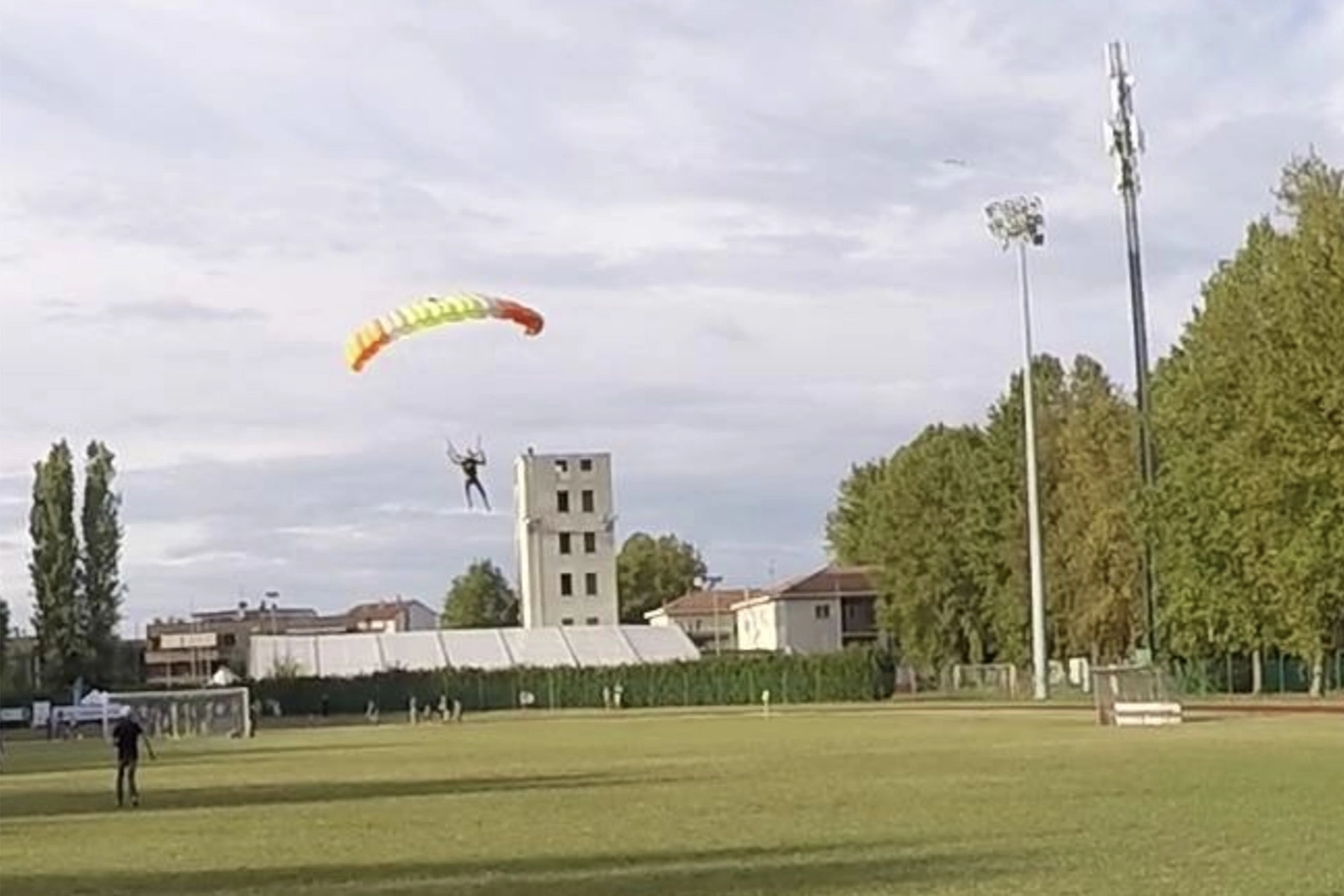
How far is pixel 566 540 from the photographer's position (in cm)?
16738

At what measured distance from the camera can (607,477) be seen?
551 feet

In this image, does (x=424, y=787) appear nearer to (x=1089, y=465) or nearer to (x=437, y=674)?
(x=1089, y=465)

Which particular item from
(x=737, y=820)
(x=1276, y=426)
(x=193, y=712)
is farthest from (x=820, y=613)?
(x=737, y=820)

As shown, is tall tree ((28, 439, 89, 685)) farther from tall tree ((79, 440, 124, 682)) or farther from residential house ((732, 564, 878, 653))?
residential house ((732, 564, 878, 653))

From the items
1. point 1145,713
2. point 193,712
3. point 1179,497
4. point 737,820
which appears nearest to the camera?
point 737,820

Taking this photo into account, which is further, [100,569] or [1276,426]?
[100,569]

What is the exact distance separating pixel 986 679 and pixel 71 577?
165ft

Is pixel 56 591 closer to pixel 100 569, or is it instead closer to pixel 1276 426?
pixel 100 569

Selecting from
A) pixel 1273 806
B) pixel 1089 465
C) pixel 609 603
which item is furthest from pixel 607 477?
pixel 1273 806

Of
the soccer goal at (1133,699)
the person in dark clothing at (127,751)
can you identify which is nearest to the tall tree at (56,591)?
the soccer goal at (1133,699)

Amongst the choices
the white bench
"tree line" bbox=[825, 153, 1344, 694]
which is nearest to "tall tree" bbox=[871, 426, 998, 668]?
"tree line" bbox=[825, 153, 1344, 694]

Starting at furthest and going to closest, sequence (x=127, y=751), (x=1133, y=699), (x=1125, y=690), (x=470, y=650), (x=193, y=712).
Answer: (x=470, y=650) → (x=193, y=712) → (x=1125, y=690) → (x=1133, y=699) → (x=127, y=751)

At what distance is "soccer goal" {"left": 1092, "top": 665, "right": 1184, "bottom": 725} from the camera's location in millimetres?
67000

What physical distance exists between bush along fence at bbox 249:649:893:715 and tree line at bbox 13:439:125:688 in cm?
1074
